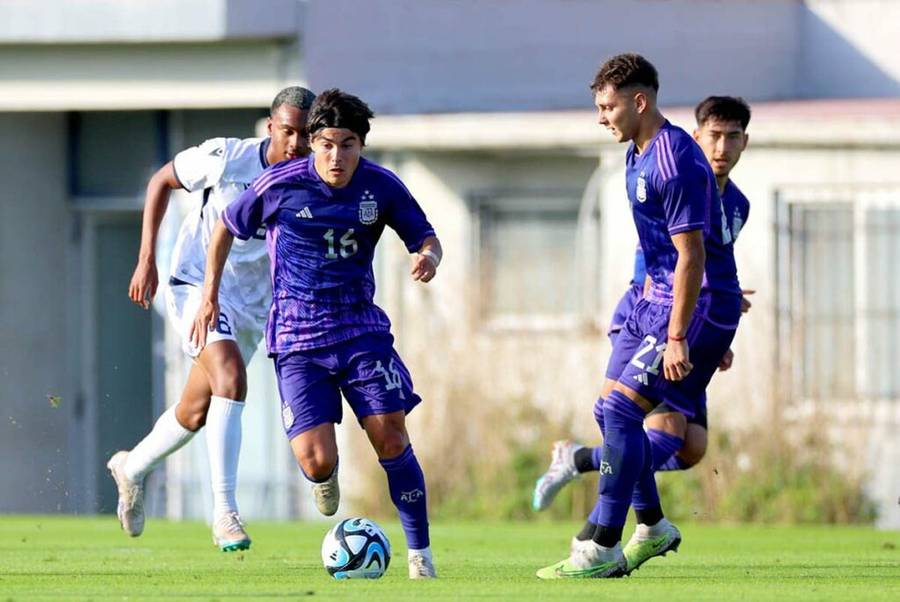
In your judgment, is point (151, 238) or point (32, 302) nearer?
point (151, 238)

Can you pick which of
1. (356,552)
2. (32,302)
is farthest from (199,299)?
(32,302)

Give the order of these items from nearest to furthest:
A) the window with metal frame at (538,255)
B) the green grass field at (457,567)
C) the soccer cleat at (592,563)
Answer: the green grass field at (457,567) → the soccer cleat at (592,563) → the window with metal frame at (538,255)

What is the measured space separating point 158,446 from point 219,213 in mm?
1184

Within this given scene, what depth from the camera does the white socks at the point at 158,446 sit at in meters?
10.8

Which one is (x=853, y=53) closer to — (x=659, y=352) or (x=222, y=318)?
(x=222, y=318)

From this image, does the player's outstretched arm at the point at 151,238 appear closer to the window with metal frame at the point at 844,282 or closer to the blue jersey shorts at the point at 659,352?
the blue jersey shorts at the point at 659,352

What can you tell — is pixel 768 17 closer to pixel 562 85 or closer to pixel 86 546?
pixel 562 85

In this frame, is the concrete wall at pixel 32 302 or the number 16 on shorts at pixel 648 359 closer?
the number 16 on shorts at pixel 648 359

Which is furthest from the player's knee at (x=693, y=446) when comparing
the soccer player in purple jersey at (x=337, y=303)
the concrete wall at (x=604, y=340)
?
the concrete wall at (x=604, y=340)

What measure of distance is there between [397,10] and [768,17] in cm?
412

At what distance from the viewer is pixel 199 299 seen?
35.3 feet

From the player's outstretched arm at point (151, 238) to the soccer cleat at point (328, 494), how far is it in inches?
54.7

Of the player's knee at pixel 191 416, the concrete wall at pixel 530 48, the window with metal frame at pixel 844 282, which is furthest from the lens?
the concrete wall at pixel 530 48

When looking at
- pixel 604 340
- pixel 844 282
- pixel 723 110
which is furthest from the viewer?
pixel 844 282
